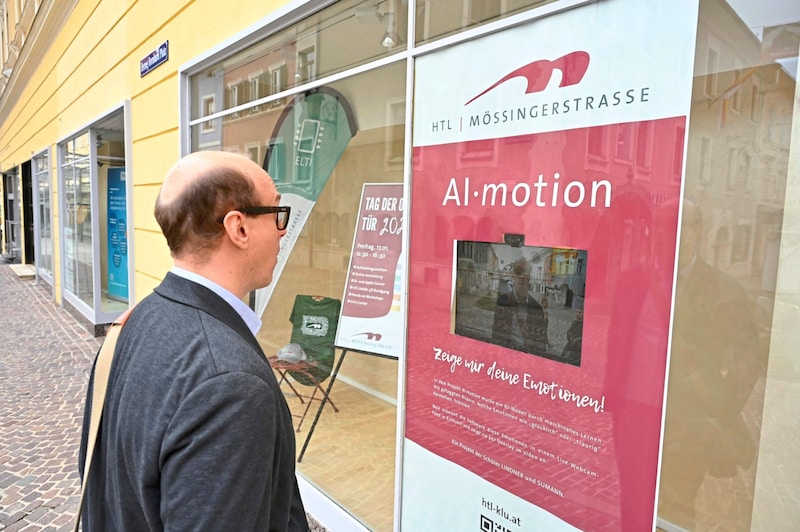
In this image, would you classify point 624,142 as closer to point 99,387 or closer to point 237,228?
point 237,228

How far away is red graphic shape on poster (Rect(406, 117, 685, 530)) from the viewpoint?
156 cm

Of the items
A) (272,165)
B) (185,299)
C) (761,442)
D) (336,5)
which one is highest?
(336,5)

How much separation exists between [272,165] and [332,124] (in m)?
0.70

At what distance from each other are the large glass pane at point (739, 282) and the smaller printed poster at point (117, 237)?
791 centimetres

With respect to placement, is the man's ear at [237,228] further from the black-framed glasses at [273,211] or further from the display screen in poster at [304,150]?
the display screen in poster at [304,150]

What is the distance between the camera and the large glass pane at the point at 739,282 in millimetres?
1554

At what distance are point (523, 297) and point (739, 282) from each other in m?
0.88

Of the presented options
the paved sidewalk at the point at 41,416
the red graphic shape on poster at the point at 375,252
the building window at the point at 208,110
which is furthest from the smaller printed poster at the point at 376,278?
the paved sidewalk at the point at 41,416

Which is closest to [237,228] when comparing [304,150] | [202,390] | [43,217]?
[202,390]

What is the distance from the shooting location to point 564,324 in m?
1.79

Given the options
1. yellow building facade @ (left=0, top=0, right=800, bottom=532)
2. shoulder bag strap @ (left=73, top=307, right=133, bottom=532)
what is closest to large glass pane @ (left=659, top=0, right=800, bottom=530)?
yellow building facade @ (left=0, top=0, right=800, bottom=532)

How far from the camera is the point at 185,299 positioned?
3.52ft

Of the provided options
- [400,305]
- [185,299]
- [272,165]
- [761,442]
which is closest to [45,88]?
[272,165]

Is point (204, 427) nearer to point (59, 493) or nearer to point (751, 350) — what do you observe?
point (751, 350)
